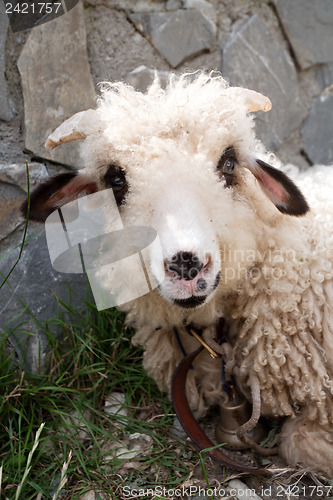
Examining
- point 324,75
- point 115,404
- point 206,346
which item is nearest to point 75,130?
point 206,346

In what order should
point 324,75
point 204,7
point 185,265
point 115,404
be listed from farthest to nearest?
point 324,75
point 204,7
point 115,404
point 185,265

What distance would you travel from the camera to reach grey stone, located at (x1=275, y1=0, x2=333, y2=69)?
8.55 ft

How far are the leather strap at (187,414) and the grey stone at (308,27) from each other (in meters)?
1.85

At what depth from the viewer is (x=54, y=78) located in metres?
2.08

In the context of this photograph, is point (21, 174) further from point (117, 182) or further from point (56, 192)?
point (117, 182)

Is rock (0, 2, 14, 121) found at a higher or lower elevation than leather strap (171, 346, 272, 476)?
higher

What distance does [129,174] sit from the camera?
1.59m

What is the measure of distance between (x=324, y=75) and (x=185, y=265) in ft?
6.66

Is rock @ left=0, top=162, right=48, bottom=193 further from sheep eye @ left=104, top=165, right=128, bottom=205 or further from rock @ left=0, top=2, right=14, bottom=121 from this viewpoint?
sheep eye @ left=104, top=165, right=128, bottom=205

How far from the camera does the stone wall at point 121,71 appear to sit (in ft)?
6.68

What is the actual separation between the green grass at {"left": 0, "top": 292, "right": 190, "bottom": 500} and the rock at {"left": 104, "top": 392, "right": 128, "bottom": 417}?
0.08ft

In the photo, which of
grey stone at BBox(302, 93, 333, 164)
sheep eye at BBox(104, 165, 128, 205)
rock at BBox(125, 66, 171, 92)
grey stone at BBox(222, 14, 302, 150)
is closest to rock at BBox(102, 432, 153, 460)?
sheep eye at BBox(104, 165, 128, 205)

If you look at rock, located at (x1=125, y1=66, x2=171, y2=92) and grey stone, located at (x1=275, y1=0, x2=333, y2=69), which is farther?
grey stone, located at (x1=275, y1=0, x2=333, y2=69)

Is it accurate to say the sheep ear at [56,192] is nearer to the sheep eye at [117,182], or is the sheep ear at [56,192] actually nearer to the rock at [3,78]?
the sheep eye at [117,182]
